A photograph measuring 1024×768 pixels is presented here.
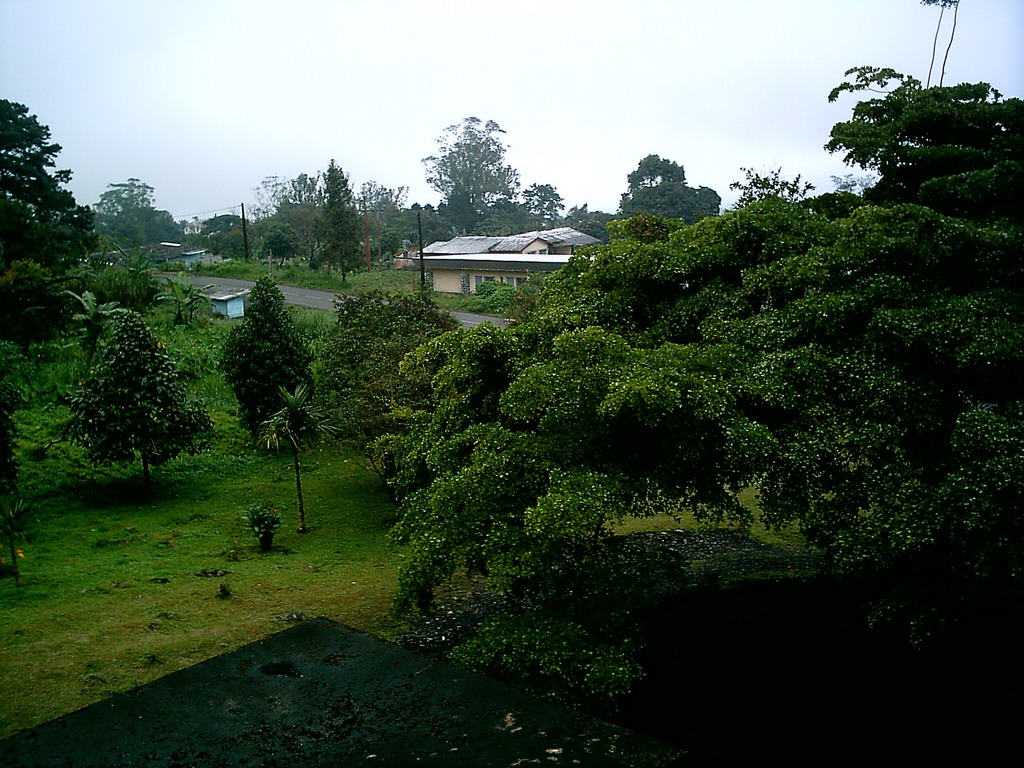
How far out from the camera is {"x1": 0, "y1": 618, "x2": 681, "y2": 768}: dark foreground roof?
432cm

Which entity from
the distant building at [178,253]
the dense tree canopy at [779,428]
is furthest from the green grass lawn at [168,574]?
the distant building at [178,253]

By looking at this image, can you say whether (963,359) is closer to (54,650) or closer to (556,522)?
(556,522)

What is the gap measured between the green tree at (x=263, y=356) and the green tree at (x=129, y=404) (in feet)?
9.88

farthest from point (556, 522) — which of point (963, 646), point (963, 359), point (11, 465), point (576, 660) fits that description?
point (11, 465)

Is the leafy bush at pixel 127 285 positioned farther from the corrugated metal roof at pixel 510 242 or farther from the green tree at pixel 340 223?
the corrugated metal roof at pixel 510 242

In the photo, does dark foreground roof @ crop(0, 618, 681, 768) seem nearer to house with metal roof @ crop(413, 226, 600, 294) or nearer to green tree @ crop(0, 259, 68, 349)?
green tree @ crop(0, 259, 68, 349)

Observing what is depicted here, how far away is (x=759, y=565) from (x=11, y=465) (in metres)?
11.5

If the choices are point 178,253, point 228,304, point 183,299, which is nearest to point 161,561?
point 183,299

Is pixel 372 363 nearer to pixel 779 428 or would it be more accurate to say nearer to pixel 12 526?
pixel 12 526

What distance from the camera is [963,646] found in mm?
8969

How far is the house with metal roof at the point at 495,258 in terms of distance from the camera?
32125 millimetres

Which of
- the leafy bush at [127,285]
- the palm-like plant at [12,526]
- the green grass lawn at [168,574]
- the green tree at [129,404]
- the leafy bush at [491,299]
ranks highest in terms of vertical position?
the leafy bush at [127,285]

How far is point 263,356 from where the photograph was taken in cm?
1736

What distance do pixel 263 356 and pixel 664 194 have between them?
21.1m
